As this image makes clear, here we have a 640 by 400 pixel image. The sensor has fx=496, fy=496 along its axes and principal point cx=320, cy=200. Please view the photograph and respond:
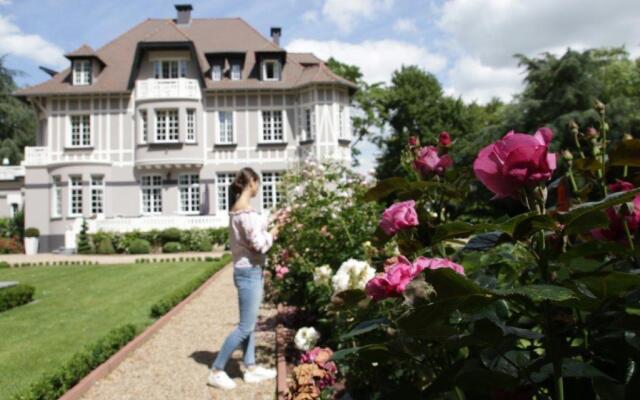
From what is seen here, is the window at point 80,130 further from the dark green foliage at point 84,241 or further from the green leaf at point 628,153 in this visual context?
the green leaf at point 628,153

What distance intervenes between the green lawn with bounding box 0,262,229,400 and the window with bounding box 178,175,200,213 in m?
9.14

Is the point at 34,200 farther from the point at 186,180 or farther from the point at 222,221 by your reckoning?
the point at 222,221

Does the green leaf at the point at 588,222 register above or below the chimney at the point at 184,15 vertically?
below

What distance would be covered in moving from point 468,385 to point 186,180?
935 inches

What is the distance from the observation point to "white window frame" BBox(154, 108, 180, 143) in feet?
75.5

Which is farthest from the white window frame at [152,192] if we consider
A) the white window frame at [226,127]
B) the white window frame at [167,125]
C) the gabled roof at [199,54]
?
the gabled roof at [199,54]

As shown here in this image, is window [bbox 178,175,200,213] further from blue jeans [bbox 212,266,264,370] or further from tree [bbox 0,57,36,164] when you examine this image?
tree [bbox 0,57,36,164]

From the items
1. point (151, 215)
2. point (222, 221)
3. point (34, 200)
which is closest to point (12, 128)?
point (34, 200)

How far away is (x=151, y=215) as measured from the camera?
23.2 metres

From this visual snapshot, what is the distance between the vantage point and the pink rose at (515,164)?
95 cm

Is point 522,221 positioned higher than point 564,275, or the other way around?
point 522,221

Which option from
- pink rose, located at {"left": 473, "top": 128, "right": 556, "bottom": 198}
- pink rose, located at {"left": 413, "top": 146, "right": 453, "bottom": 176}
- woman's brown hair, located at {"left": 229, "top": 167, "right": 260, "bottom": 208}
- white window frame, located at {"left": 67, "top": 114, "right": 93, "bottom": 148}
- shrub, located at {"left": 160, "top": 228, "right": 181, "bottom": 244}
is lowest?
shrub, located at {"left": 160, "top": 228, "right": 181, "bottom": 244}

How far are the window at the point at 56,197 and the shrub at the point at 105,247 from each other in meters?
3.66

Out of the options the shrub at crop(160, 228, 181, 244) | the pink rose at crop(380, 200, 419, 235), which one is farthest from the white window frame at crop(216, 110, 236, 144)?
the pink rose at crop(380, 200, 419, 235)
